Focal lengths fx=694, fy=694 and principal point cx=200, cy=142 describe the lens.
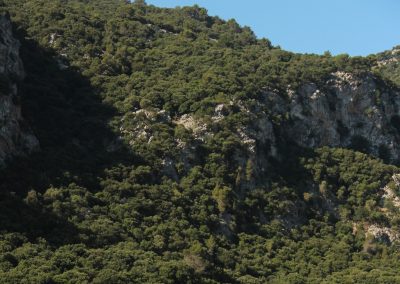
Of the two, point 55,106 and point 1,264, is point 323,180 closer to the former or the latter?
point 55,106

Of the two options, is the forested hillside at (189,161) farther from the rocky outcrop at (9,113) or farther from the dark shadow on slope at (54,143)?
the rocky outcrop at (9,113)

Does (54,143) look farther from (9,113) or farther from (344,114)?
(344,114)

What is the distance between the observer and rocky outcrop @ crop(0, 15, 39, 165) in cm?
6888

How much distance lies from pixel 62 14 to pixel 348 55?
150 ft

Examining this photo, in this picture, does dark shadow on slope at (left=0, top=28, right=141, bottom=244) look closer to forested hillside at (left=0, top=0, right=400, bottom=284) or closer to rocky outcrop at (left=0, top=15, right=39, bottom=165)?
forested hillside at (left=0, top=0, right=400, bottom=284)

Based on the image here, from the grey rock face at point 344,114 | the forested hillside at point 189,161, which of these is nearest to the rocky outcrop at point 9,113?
the forested hillside at point 189,161

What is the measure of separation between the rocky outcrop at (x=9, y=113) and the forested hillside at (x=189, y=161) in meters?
1.54

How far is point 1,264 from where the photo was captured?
55.2 meters

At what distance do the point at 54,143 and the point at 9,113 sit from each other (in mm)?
8928

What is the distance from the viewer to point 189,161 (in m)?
82.6

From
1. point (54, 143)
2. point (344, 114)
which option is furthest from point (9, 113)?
point (344, 114)

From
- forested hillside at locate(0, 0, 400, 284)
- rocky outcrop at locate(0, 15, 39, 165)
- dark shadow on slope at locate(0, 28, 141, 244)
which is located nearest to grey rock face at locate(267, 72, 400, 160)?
forested hillside at locate(0, 0, 400, 284)

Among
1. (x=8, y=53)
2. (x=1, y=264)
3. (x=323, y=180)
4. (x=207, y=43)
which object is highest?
(x=207, y=43)

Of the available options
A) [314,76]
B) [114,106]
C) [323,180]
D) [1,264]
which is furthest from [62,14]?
[1,264]
